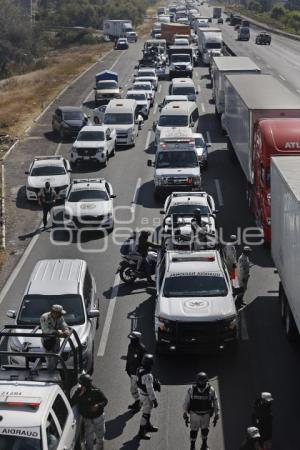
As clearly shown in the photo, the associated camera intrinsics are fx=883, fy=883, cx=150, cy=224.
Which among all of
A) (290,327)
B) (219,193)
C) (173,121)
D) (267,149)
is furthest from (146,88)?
(290,327)

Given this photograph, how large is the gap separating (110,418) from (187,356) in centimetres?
297

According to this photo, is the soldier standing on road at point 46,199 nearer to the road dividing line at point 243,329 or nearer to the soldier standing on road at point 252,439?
the road dividing line at point 243,329

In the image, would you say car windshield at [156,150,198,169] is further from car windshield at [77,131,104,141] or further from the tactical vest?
the tactical vest

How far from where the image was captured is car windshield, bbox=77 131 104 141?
38156 millimetres

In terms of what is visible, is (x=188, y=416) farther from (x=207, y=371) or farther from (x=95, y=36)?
(x=95, y=36)

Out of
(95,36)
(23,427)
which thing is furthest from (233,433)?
(95,36)

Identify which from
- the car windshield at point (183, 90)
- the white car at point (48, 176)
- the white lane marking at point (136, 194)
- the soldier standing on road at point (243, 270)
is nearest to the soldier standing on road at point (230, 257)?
the soldier standing on road at point (243, 270)

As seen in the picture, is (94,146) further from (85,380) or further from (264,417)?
(264,417)

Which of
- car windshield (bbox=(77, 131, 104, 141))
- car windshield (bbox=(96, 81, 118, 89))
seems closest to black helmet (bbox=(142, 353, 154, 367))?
car windshield (bbox=(77, 131, 104, 141))

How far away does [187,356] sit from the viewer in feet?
57.9

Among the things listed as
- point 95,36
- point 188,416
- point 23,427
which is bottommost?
point 95,36

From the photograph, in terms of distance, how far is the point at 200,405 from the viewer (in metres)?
13.2

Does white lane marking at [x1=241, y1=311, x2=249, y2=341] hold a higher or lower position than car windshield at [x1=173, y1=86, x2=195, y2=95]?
higher

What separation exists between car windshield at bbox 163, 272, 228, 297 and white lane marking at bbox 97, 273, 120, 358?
1.73 m
